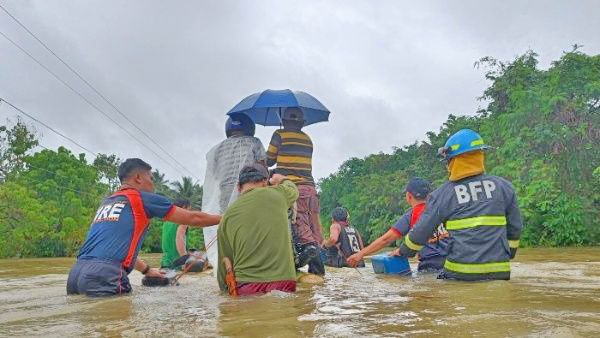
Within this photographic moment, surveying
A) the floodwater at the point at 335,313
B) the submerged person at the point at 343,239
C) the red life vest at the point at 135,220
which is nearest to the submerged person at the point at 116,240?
the red life vest at the point at 135,220

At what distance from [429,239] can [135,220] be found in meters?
3.08

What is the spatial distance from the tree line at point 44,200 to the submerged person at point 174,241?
23160 millimetres

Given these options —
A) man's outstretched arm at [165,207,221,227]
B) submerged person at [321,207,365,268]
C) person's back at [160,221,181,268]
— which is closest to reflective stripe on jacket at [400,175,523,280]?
man's outstretched arm at [165,207,221,227]

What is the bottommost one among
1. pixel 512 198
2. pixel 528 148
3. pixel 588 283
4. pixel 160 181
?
pixel 588 283

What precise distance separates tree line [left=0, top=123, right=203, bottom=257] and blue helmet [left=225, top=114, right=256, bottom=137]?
24.9 meters

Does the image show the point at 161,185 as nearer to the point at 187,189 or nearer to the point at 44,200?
the point at 187,189

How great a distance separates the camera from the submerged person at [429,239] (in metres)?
5.60

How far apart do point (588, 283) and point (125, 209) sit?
13.9 ft

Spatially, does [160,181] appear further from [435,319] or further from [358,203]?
[435,319]

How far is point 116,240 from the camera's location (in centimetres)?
427

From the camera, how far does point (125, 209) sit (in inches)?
170

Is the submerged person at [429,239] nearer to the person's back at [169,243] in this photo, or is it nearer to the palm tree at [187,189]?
the person's back at [169,243]

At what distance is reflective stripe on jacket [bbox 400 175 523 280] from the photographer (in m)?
4.15

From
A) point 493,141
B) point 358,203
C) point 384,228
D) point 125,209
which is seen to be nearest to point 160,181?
point 358,203
